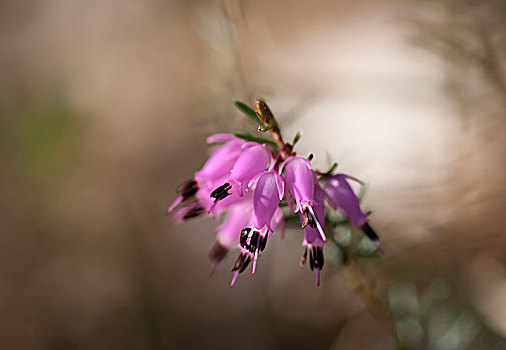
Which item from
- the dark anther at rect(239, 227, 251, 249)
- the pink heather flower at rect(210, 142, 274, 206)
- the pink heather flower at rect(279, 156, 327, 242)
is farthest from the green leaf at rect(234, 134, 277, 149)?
the dark anther at rect(239, 227, 251, 249)

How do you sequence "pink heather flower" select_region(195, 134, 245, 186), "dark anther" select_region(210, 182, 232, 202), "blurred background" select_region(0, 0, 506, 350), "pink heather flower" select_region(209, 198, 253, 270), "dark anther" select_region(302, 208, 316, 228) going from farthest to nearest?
"blurred background" select_region(0, 0, 506, 350) < "pink heather flower" select_region(209, 198, 253, 270) < "pink heather flower" select_region(195, 134, 245, 186) < "dark anther" select_region(210, 182, 232, 202) < "dark anther" select_region(302, 208, 316, 228)

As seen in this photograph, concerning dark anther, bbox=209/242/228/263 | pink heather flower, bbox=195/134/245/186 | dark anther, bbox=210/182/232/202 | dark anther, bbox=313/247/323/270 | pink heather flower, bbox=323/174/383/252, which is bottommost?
dark anther, bbox=313/247/323/270

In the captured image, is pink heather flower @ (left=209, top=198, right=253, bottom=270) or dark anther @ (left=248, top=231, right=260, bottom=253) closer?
dark anther @ (left=248, top=231, right=260, bottom=253)

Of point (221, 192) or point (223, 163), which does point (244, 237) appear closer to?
point (221, 192)

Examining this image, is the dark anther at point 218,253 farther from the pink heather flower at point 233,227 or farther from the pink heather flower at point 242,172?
A: the pink heather flower at point 242,172

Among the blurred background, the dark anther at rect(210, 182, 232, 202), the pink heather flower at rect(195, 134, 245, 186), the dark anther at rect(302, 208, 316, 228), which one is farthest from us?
the blurred background

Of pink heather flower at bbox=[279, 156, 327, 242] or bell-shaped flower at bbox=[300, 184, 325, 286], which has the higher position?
pink heather flower at bbox=[279, 156, 327, 242]

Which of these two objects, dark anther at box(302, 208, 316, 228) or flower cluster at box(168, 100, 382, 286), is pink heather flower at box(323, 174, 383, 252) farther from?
dark anther at box(302, 208, 316, 228)

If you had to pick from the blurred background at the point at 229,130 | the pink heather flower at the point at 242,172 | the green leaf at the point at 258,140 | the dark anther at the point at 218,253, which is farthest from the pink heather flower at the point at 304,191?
the blurred background at the point at 229,130

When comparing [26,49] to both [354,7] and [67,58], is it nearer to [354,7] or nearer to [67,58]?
[67,58]
